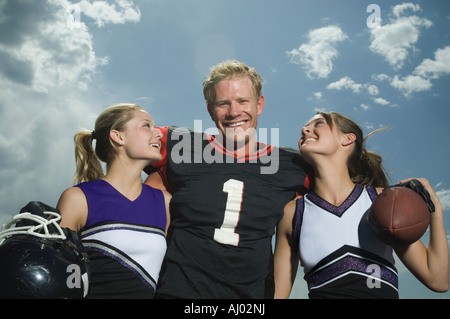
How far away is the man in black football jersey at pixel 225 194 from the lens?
2.77 meters

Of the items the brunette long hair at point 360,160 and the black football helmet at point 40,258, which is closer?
the black football helmet at point 40,258

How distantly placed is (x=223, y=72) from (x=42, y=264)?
95.8 inches

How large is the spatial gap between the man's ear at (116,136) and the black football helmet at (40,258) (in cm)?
99

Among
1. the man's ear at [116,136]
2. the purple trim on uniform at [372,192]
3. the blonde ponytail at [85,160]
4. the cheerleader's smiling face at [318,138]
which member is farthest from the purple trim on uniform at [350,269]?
the blonde ponytail at [85,160]

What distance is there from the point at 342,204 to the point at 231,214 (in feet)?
3.44

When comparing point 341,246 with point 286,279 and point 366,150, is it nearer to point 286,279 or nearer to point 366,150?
point 286,279

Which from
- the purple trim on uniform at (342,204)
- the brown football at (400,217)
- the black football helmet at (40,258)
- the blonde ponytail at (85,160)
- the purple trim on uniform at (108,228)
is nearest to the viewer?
the black football helmet at (40,258)

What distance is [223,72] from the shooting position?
3.53m

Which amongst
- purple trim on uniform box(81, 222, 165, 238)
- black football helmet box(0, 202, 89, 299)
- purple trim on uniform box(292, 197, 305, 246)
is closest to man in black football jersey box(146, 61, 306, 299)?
purple trim on uniform box(292, 197, 305, 246)

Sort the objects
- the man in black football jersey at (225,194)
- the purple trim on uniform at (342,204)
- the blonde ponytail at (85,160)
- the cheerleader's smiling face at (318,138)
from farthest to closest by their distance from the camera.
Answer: the blonde ponytail at (85,160) < the cheerleader's smiling face at (318,138) < the purple trim on uniform at (342,204) < the man in black football jersey at (225,194)

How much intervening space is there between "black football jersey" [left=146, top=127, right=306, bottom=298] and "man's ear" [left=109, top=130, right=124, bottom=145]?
1.38ft

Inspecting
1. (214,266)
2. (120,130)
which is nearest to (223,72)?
(120,130)

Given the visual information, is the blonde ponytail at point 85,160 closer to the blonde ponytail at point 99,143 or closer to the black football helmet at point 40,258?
the blonde ponytail at point 99,143

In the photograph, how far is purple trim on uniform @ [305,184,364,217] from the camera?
304 cm
